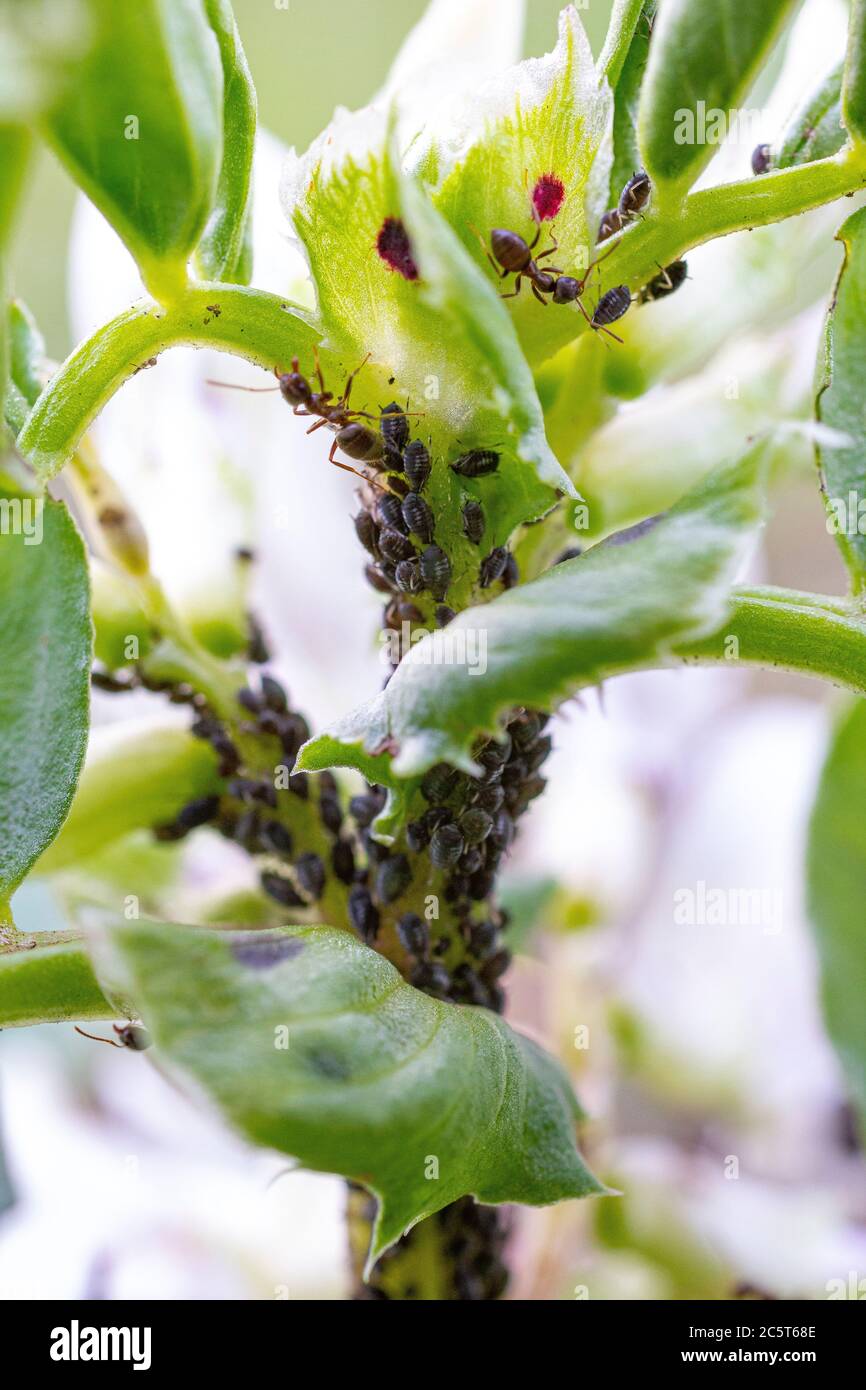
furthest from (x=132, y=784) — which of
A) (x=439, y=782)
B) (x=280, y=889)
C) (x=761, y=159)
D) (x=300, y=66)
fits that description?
(x=300, y=66)

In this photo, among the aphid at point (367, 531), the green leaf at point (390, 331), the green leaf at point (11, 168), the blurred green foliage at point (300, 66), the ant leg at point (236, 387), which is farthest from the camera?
the blurred green foliage at point (300, 66)

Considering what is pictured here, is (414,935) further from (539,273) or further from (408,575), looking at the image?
(539,273)

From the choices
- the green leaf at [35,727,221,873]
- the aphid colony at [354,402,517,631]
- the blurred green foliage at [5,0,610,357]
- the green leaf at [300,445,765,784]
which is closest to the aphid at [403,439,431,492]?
the aphid colony at [354,402,517,631]

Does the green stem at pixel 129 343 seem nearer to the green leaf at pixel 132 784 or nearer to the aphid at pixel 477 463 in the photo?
the aphid at pixel 477 463

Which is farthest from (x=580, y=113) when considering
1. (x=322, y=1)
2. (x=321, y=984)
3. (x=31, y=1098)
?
(x=322, y=1)

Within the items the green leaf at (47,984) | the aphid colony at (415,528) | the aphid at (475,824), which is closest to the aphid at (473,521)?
the aphid colony at (415,528)

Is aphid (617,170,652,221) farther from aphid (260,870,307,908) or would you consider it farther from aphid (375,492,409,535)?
aphid (260,870,307,908)
